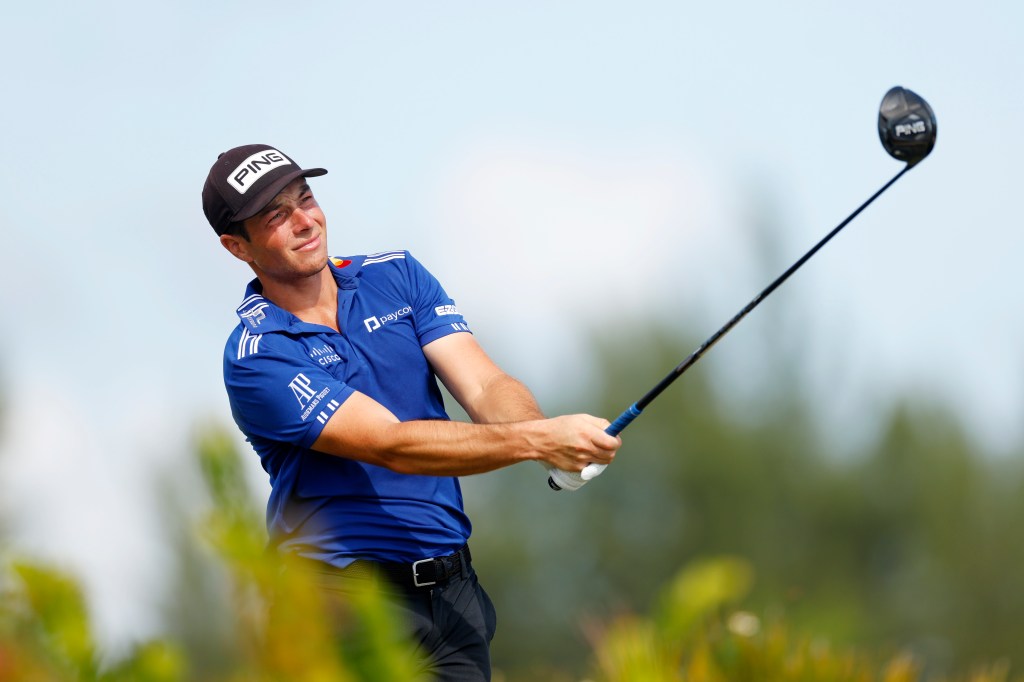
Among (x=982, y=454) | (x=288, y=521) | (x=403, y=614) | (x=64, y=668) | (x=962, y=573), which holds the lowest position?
(x=962, y=573)

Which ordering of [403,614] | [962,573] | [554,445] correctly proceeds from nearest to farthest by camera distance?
1. [554,445]
2. [403,614]
3. [962,573]

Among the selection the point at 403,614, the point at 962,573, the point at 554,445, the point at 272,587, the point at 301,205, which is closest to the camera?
the point at 272,587

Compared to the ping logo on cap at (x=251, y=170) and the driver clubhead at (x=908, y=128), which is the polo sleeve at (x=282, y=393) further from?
the driver clubhead at (x=908, y=128)

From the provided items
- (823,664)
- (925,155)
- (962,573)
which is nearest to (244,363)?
(925,155)

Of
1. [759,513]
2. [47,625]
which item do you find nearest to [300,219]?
[47,625]

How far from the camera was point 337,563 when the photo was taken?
4.83m

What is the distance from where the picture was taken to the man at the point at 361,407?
4.61m

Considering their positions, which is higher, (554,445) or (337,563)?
(554,445)

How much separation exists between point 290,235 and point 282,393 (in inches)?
26.4

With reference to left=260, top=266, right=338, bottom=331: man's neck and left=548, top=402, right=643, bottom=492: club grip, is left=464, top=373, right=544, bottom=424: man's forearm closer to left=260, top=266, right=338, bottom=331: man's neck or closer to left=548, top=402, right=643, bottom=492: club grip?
left=548, top=402, right=643, bottom=492: club grip

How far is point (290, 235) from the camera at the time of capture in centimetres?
505

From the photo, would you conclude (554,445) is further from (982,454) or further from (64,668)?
(982,454)

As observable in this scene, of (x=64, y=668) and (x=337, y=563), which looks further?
(x=337, y=563)

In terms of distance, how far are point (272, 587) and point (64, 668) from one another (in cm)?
27
